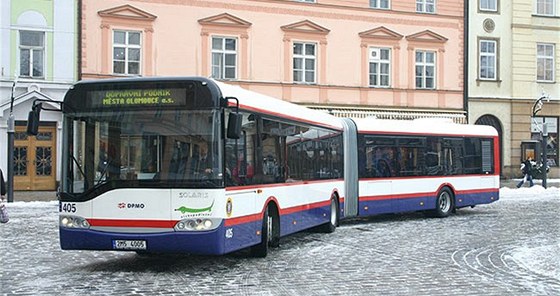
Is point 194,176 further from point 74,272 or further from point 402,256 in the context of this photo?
point 402,256

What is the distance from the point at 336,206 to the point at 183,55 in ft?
57.1

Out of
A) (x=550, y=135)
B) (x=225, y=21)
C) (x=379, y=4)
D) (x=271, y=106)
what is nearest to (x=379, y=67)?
(x=379, y=4)

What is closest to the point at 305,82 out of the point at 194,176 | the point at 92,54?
the point at 92,54

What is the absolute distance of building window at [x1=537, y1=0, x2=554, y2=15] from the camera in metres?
41.6

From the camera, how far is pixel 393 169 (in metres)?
20.5

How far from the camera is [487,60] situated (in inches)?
1590

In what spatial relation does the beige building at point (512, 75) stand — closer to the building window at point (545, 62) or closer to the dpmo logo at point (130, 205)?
the building window at point (545, 62)

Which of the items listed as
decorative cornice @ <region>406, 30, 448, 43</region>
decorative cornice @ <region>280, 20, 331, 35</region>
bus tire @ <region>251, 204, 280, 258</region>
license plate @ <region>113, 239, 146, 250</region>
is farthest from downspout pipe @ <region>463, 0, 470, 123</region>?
license plate @ <region>113, 239, 146, 250</region>

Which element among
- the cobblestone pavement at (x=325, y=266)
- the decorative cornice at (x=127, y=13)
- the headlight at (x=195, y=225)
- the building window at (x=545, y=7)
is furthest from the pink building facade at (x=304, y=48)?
the headlight at (x=195, y=225)

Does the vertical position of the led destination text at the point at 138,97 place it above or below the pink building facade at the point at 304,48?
below

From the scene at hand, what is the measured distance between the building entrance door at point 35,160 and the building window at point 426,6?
61.5 ft

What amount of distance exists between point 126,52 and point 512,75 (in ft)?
66.0

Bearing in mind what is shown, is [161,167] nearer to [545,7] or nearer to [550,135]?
[550,135]

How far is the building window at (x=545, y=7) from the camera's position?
41594 mm
